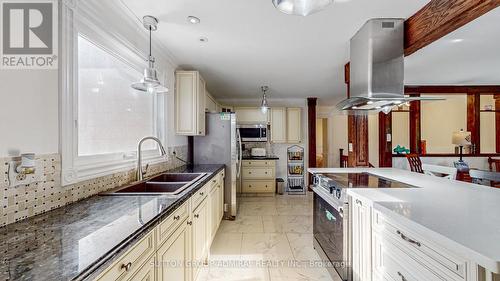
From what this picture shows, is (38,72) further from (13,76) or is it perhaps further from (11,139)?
(11,139)

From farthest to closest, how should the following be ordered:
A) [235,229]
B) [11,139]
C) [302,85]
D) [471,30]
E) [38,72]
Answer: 1. [302,85]
2. [235,229]
3. [471,30]
4. [38,72]
5. [11,139]

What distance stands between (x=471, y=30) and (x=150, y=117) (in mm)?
3308

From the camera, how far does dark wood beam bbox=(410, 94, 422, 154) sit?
13.8ft

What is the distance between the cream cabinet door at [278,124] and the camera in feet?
18.4

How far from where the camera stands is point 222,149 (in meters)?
3.75

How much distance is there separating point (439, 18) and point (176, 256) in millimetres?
2396

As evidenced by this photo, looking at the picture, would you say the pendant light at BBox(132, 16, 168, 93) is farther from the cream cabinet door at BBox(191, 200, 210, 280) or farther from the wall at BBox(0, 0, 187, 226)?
the cream cabinet door at BBox(191, 200, 210, 280)

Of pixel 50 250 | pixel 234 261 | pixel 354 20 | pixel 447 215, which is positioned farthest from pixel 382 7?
pixel 234 261

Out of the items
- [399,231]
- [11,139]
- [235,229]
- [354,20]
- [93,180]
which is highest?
[354,20]

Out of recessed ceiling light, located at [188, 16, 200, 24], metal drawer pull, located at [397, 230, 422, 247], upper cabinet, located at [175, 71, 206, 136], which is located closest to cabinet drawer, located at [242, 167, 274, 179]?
upper cabinet, located at [175, 71, 206, 136]

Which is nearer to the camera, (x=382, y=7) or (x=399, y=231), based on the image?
(x=399, y=231)

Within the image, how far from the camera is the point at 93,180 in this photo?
5.19 ft

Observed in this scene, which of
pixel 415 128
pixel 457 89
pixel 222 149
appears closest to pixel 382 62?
pixel 222 149

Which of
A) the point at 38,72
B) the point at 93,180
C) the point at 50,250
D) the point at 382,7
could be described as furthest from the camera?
the point at 382,7
